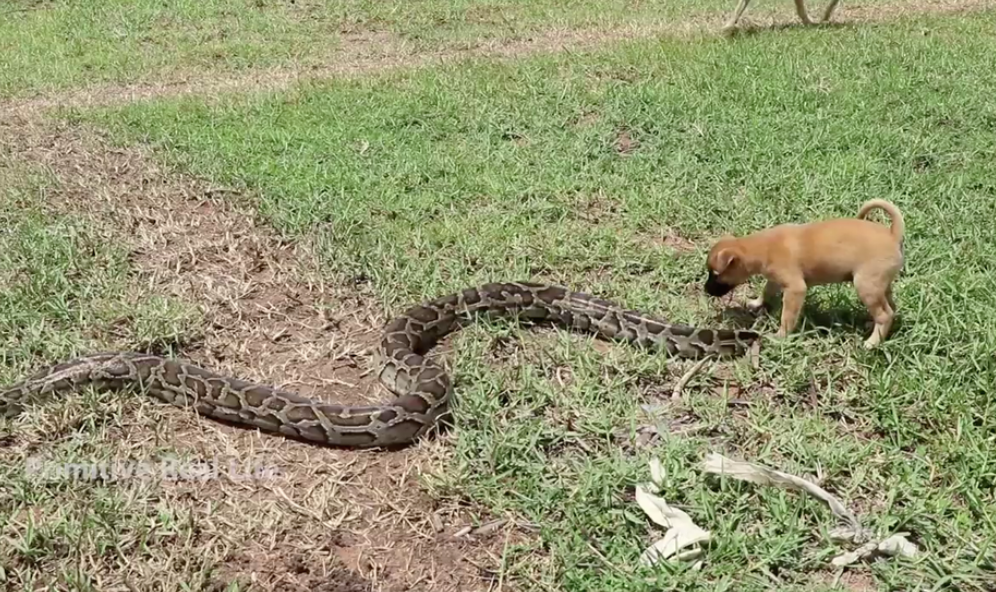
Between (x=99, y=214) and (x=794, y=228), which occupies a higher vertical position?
(x=794, y=228)

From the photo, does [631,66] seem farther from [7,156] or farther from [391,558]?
[391,558]

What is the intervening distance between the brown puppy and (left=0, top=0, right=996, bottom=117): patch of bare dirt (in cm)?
647

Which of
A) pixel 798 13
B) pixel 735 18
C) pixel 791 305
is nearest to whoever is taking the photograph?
pixel 791 305

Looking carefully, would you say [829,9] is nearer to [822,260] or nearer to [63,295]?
[822,260]

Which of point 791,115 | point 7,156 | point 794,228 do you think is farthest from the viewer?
point 791,115

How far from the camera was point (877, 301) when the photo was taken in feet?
13.7

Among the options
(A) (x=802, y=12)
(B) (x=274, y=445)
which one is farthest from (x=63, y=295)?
(A) (x=802, y=12)

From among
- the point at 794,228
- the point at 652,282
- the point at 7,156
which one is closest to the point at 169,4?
the point at 7,156

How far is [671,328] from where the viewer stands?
458 cm

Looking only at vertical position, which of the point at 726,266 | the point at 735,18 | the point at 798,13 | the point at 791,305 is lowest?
the point at 798,13

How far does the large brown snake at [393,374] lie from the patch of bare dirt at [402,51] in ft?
18.1

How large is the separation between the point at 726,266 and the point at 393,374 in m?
1.75

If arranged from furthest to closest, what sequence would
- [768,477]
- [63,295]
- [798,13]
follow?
1. [798,13]
2. [63,295]
3. [768,477]

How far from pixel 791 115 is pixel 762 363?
4.30 meters
